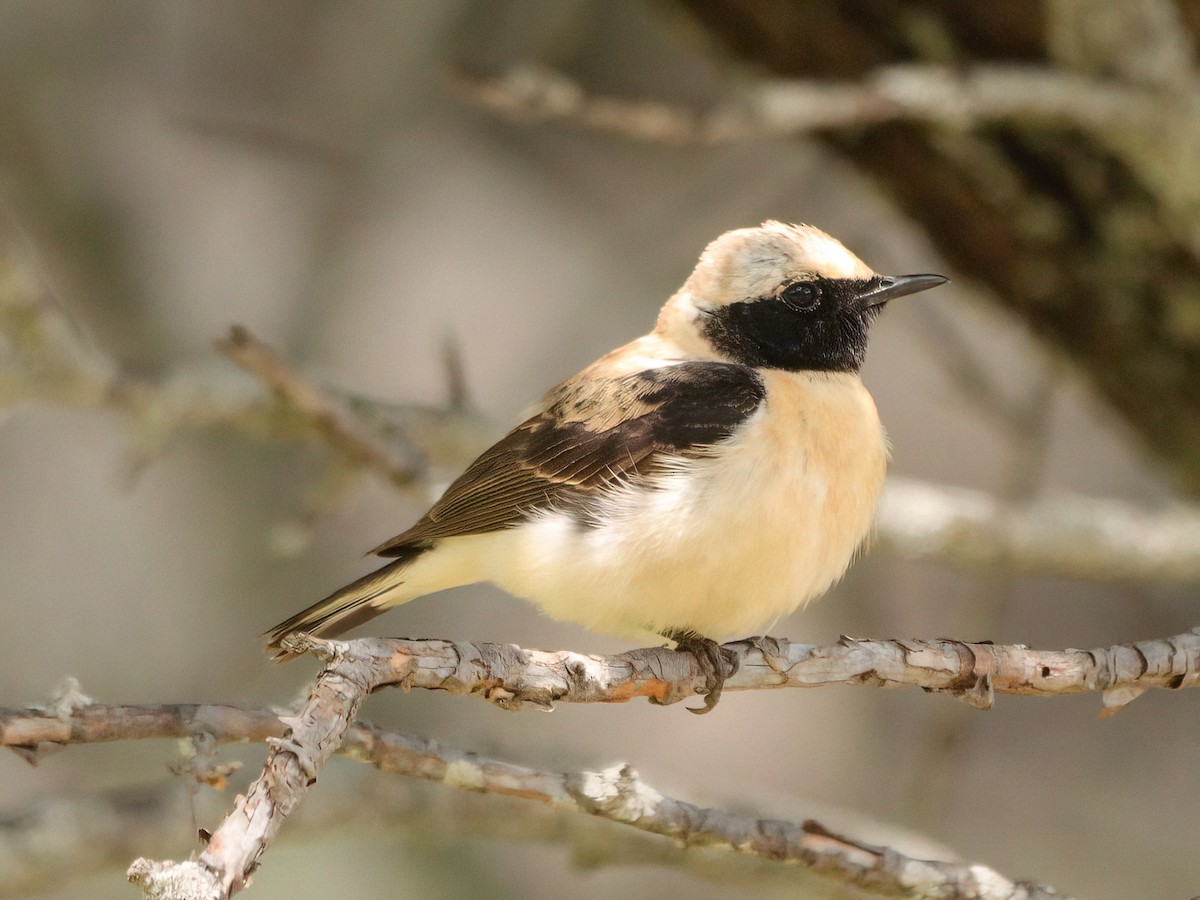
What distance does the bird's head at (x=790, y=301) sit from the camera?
12.8ft

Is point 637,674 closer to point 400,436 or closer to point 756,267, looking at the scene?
point 756,267

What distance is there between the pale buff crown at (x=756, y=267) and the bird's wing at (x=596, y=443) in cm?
30

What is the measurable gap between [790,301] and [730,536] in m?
0.95

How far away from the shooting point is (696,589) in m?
3.32

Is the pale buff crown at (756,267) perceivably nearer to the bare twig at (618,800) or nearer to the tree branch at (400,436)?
the tree branch at (400,436)

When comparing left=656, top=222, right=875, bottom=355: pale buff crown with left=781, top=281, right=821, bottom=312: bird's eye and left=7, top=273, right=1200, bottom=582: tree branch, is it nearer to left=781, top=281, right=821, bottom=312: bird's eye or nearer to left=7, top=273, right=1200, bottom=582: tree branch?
left=781, top=281, right=821, bottom=312: bird's eye

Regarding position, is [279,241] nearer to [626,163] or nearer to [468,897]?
[626,163]

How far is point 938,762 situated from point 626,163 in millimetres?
4356

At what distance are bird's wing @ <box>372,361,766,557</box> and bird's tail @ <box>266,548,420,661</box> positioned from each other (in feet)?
0.25

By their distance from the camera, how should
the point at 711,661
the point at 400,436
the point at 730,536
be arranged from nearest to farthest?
the point at 711,661
the point at 730,536
the point at 400,436

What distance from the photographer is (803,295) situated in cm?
392

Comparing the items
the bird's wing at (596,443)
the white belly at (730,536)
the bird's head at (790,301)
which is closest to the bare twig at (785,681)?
the white belly at (730,536)

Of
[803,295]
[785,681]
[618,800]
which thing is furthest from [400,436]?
[618,800]

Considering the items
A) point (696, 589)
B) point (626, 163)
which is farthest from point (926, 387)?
point (696, 589)
